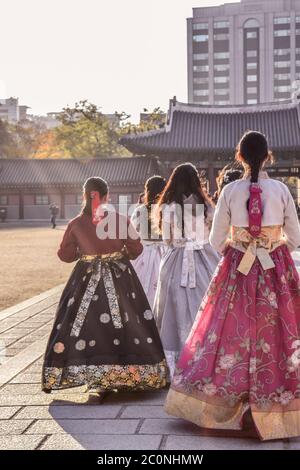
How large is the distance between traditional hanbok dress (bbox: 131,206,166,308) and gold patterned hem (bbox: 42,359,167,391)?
208 cm

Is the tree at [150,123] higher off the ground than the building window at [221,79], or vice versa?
the building window at [221,79]

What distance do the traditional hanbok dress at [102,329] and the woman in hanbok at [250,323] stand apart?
2.70ft

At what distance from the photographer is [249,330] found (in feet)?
14.4

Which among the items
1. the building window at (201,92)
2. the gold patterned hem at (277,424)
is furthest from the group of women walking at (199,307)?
the building window at (201,92)

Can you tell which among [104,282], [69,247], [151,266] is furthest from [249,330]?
[151,266]

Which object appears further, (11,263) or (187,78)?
(187,78)

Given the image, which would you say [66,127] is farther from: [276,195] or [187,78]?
[276,195]

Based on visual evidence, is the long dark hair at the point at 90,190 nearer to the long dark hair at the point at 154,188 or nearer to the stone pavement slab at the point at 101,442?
the long dark hair at the point at 154,188

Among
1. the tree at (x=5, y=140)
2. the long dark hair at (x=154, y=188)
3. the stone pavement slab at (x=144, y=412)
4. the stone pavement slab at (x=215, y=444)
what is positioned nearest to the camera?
the stone pavement slab at (x=215, y=444)

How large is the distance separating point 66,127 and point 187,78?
45.3m

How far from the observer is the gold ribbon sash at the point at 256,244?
4.54 metres

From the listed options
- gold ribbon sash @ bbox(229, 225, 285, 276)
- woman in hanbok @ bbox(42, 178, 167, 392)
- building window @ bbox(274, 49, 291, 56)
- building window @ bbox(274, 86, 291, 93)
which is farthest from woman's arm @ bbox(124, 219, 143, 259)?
building window @ bbox(274, 49, 291, 56)
